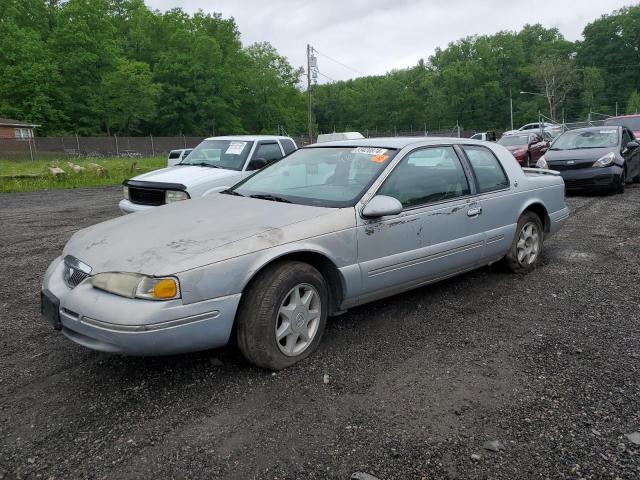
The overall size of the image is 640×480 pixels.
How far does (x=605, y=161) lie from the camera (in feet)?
35.7

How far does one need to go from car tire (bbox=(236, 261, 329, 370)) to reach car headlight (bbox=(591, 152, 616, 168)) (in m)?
9.60

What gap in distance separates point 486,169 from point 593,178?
7.26 meters

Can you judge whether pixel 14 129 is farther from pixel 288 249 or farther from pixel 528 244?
pixel 288 249

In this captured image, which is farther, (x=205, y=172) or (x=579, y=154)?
(x=579, y=154)

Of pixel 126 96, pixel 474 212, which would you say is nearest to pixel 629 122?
pixel 474 212

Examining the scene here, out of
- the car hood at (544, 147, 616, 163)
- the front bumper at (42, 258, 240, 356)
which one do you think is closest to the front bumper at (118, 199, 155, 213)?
the front bumper at (42, 258, 240, 356)

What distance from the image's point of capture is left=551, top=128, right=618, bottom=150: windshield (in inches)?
453

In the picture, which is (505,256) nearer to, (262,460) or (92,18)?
(262,460)

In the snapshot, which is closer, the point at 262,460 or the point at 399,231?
the point at 262,460

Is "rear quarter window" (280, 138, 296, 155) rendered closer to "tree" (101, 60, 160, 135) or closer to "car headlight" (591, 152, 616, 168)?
"car headlight" (591, 152, 616, 168)

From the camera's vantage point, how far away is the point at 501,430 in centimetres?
264

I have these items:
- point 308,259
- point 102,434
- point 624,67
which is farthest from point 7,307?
point 624,67

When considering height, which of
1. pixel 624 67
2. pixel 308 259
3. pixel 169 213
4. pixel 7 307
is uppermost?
pixel 624 67

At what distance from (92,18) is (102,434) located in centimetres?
6346
